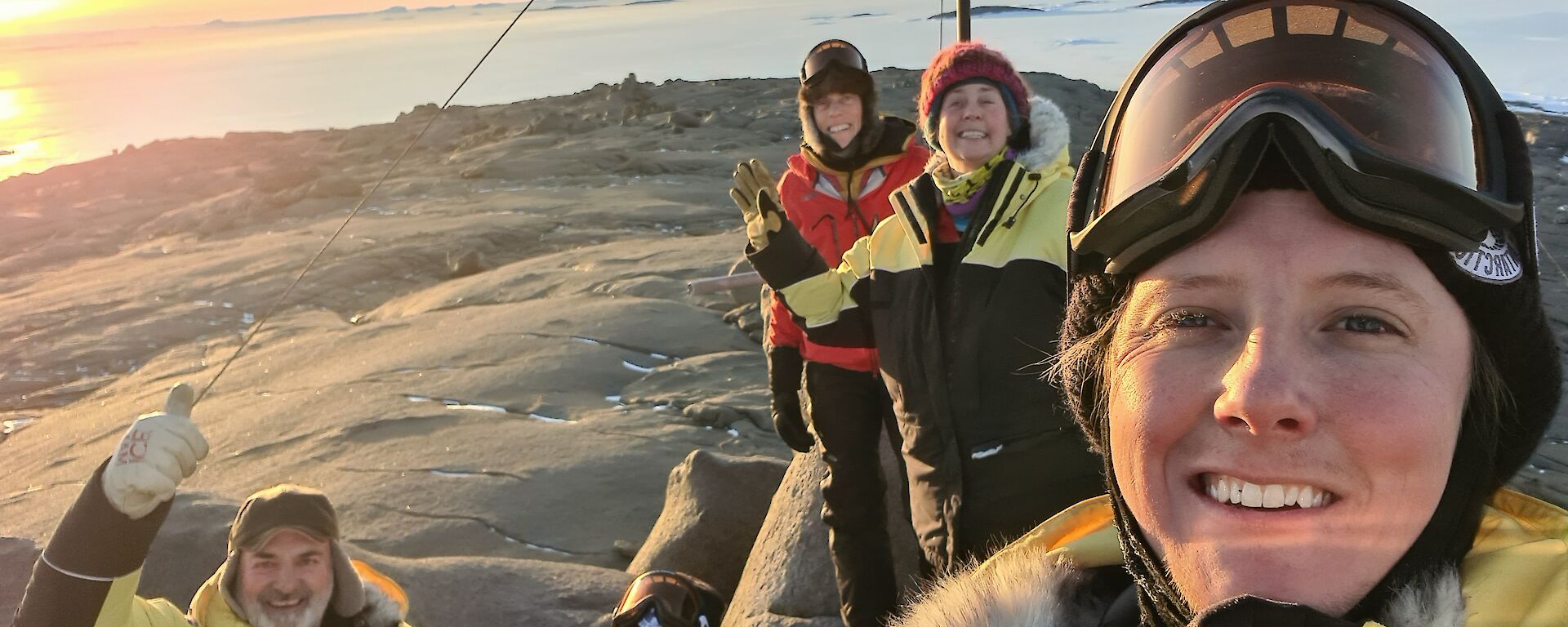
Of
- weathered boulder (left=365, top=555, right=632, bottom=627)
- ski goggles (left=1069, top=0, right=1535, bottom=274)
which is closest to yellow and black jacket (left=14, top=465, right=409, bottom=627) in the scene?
weathered boulder (left=365, top=555, right=632, bottom=627)

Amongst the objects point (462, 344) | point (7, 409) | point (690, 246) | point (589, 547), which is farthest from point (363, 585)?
point (690, 246)

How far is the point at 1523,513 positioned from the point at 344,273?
13.1 metres

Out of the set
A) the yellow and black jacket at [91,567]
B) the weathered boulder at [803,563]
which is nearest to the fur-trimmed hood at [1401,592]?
the yellow and black jacket at [91,567]

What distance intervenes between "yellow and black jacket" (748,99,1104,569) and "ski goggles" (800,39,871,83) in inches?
49.2

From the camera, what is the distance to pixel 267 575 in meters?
3.05

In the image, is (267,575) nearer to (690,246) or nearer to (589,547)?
(589,547)

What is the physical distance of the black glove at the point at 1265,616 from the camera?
0.95 meters

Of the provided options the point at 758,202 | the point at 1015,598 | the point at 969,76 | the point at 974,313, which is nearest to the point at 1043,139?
the point at 969,76

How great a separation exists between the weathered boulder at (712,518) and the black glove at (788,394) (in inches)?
25.0

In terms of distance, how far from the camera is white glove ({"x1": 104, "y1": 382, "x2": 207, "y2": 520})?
8.18 feet

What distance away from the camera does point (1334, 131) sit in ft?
3.49

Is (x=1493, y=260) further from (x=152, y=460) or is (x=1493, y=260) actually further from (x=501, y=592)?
(x=501, y=592)

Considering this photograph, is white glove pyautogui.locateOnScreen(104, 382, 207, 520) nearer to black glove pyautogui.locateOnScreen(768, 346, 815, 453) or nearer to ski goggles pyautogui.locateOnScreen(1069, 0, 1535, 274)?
black glove pyautogui.locateOnScreen(768, 346, 815, 453)

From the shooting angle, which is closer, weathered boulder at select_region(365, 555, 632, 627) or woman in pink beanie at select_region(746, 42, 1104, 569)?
woman in pink beanie at select_region(746, 42, 1104, 569)
